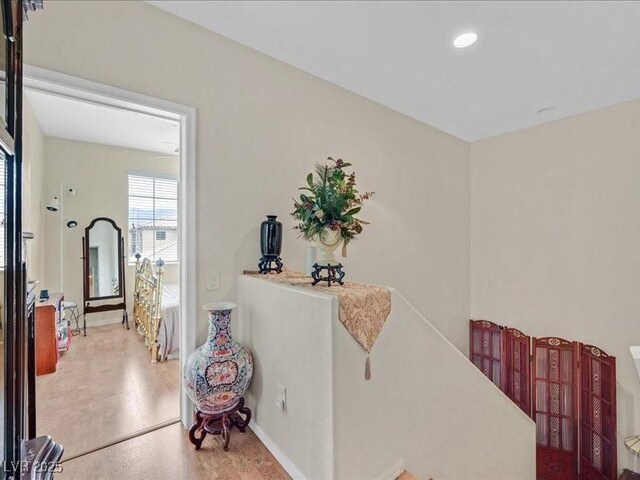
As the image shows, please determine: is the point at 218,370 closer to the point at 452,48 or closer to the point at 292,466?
the point at 292,466

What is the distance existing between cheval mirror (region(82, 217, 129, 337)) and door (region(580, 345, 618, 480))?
19.1 ft

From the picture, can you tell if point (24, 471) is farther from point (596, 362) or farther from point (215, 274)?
point (596, 362)

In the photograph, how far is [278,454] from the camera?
177 cm

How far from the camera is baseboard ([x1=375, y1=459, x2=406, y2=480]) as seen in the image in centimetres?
157

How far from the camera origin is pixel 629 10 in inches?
73.2

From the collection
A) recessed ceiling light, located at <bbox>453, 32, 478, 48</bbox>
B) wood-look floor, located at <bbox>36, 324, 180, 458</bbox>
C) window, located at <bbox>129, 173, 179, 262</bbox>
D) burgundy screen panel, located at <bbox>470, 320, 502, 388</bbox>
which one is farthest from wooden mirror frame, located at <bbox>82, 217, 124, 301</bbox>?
burgundy screen panel, located at <bbox>470, 320, 502, 388</bbox>

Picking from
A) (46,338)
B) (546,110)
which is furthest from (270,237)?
(546,110)

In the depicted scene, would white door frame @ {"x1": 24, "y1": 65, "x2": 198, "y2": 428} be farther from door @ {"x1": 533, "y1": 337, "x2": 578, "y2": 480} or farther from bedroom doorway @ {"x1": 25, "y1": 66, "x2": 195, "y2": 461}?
door @ {"x1": 533, "y1": 337, "x2": 578, "y2": 480}

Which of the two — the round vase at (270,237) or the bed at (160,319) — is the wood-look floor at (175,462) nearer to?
the round vase at (270,237)

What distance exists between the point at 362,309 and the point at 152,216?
500 cm

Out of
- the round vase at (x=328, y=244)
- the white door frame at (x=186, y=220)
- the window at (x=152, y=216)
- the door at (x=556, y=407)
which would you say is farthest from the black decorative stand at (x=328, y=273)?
the window at (x=152, y=216)

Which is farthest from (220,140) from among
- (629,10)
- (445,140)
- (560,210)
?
(560,210)

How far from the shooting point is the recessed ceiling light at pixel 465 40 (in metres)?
2.11

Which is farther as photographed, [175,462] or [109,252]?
[109,252]
